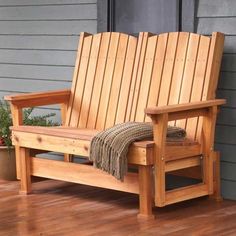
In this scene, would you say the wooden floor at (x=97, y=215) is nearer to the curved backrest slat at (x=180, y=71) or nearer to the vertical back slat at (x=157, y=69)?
the curved backrest slat at (x=180, y=71)

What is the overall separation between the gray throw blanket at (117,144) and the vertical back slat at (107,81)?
673 millimetres

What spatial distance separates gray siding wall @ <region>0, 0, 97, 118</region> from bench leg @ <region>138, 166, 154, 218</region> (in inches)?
62.7

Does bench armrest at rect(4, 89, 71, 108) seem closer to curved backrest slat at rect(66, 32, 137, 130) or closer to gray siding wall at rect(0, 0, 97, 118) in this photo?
curved backrest slat at rect(66, 32, 137, 130)

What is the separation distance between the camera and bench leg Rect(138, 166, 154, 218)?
15.8ft

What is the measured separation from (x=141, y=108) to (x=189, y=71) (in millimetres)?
436

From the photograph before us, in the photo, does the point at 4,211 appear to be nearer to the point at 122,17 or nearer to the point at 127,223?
the point at 127,223

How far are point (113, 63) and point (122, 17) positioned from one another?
1.28 ft

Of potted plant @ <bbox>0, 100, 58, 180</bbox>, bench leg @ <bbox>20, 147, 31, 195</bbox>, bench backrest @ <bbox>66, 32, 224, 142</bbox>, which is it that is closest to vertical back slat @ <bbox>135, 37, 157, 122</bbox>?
bench backrest @ <bbox>66, 32, 224, 142</bbox>

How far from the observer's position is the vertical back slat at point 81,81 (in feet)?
19.1

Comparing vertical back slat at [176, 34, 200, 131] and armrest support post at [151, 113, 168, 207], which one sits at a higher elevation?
vertical back slat at [176, 34, 200, 131]

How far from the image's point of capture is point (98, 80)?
5754mm

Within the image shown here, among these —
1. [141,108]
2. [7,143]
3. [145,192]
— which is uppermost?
[141,108]

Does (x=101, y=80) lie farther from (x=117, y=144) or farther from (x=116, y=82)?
(x=117, y=144)

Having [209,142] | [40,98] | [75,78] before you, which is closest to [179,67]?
[209,142]
